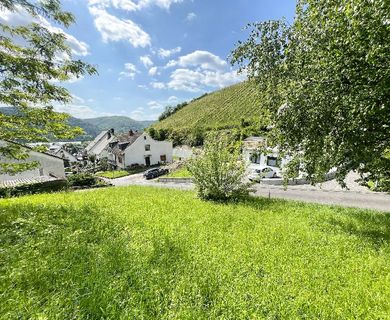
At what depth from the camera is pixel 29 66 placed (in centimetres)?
767

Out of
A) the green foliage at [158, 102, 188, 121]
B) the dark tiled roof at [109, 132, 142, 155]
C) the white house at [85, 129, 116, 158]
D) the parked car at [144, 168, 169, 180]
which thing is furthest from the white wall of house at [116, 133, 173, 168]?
the green foliage at [158, 102, 188, 121]

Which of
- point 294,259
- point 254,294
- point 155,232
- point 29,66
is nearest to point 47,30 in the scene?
point 29,66

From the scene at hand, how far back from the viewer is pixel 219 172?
14.9 m

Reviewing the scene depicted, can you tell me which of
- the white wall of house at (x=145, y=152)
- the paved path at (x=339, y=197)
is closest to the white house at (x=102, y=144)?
the white wall of house at (x=145, y=152)

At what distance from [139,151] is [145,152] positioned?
1741mm

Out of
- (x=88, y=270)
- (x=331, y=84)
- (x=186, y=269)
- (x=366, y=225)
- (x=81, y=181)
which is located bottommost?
(x=81, y=181)

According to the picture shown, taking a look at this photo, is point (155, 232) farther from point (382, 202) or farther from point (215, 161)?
point (382, 202)

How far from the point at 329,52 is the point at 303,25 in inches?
75.0

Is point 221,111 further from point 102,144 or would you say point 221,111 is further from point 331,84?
point 331,84

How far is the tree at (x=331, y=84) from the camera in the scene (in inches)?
265

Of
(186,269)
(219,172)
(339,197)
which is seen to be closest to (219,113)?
(339,197)

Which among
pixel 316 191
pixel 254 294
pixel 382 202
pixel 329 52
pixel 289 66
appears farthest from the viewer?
pixel 316 191

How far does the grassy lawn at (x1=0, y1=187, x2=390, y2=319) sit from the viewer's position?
4211 mm

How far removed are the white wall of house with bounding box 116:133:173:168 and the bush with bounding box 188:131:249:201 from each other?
146ft
